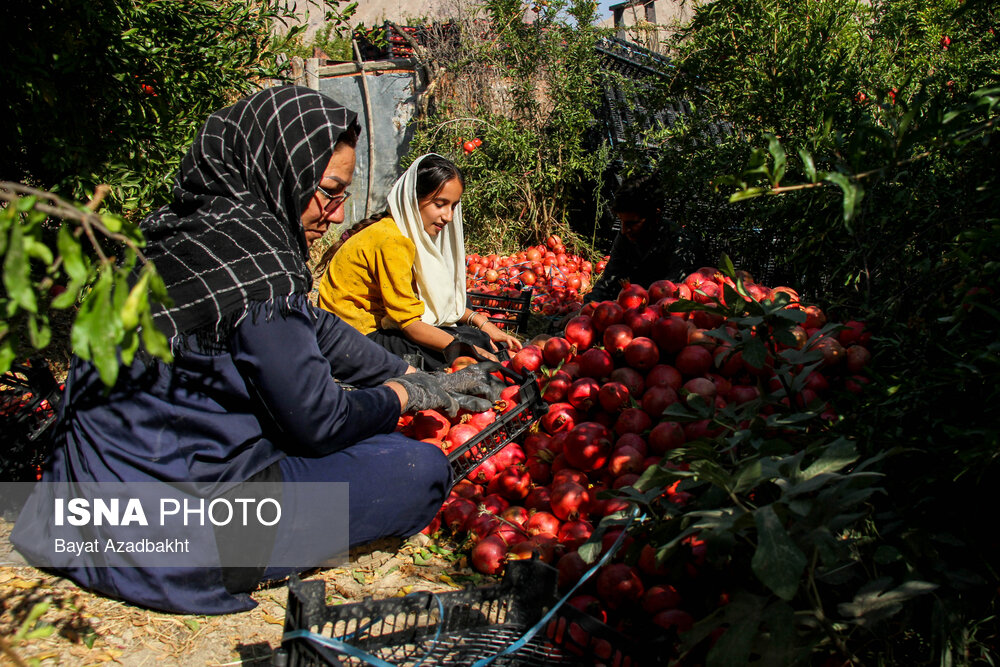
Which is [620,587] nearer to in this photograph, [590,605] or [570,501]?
[590,605]

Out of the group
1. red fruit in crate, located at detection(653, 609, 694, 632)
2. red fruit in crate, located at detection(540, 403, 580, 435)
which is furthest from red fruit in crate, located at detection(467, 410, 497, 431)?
red fruit in crate, located at detection(653, 609, 694, 632)

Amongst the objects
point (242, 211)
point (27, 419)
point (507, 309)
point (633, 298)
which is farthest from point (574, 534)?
point (507, 309)

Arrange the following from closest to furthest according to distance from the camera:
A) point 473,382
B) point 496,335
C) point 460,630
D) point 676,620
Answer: point 460,630 → point 676,620 → point 473,382 → point 496,335

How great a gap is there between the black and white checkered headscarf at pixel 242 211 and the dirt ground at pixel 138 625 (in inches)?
33.0

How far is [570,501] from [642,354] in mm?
750

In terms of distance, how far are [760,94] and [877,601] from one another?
2.58 m

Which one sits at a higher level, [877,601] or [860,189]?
[860,189]

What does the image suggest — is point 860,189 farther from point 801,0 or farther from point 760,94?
point 801,0

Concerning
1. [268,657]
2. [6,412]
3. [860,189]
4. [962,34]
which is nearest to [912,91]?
[962,34]

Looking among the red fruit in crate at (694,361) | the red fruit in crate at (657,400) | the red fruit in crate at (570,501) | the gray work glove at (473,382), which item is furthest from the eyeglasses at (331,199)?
the red fruit in crate at (694,361)

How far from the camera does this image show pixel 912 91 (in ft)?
9.69

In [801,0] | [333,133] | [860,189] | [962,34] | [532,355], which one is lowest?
[532,355]

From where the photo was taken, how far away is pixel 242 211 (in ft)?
6.50

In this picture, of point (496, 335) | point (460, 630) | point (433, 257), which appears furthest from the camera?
point (496, 335)
